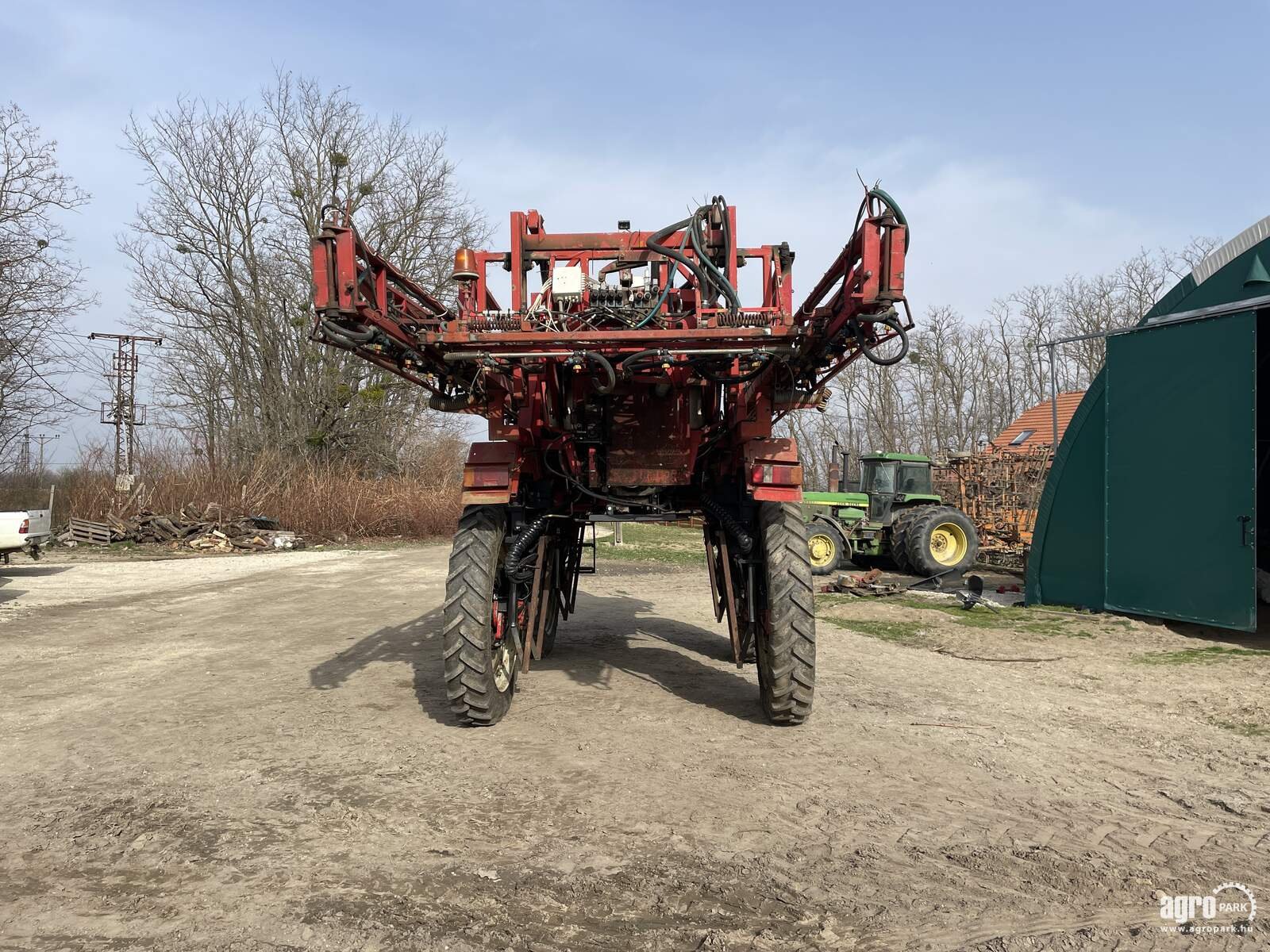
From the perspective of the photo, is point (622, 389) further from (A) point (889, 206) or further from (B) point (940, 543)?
(B) point (940, 543)

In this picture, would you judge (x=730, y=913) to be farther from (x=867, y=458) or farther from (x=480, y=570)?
(x=867, y=458)

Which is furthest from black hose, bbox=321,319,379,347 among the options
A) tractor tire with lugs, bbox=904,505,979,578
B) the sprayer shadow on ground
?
tractor tire with lugs, bbox=904,505,979,578

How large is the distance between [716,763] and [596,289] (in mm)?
2823

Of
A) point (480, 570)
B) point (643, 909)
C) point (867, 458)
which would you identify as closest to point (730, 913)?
point (643, 909)

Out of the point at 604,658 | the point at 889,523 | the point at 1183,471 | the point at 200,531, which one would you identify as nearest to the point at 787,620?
the point at 604,658

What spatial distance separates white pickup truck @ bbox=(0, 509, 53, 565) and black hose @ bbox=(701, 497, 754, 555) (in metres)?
12.3

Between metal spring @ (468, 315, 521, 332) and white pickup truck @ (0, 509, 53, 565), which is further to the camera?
white pickup truck @ (0, 509, 53, 565)

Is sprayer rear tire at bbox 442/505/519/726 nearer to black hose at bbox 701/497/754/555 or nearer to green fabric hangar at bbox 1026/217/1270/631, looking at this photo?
black hose at bbox 701/497/754/555

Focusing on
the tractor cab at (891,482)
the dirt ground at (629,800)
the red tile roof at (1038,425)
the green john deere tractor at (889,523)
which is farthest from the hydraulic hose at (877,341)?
the red tile roof at (1038,425)

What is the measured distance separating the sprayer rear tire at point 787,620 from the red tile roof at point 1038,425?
24.3 m

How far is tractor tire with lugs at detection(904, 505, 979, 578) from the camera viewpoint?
14926 millimetres

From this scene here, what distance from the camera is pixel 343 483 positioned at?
2441 cm

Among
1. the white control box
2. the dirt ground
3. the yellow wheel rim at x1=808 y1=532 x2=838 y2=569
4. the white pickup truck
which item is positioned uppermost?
the white control box

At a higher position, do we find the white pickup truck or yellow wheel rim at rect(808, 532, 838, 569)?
the white pickup truck
